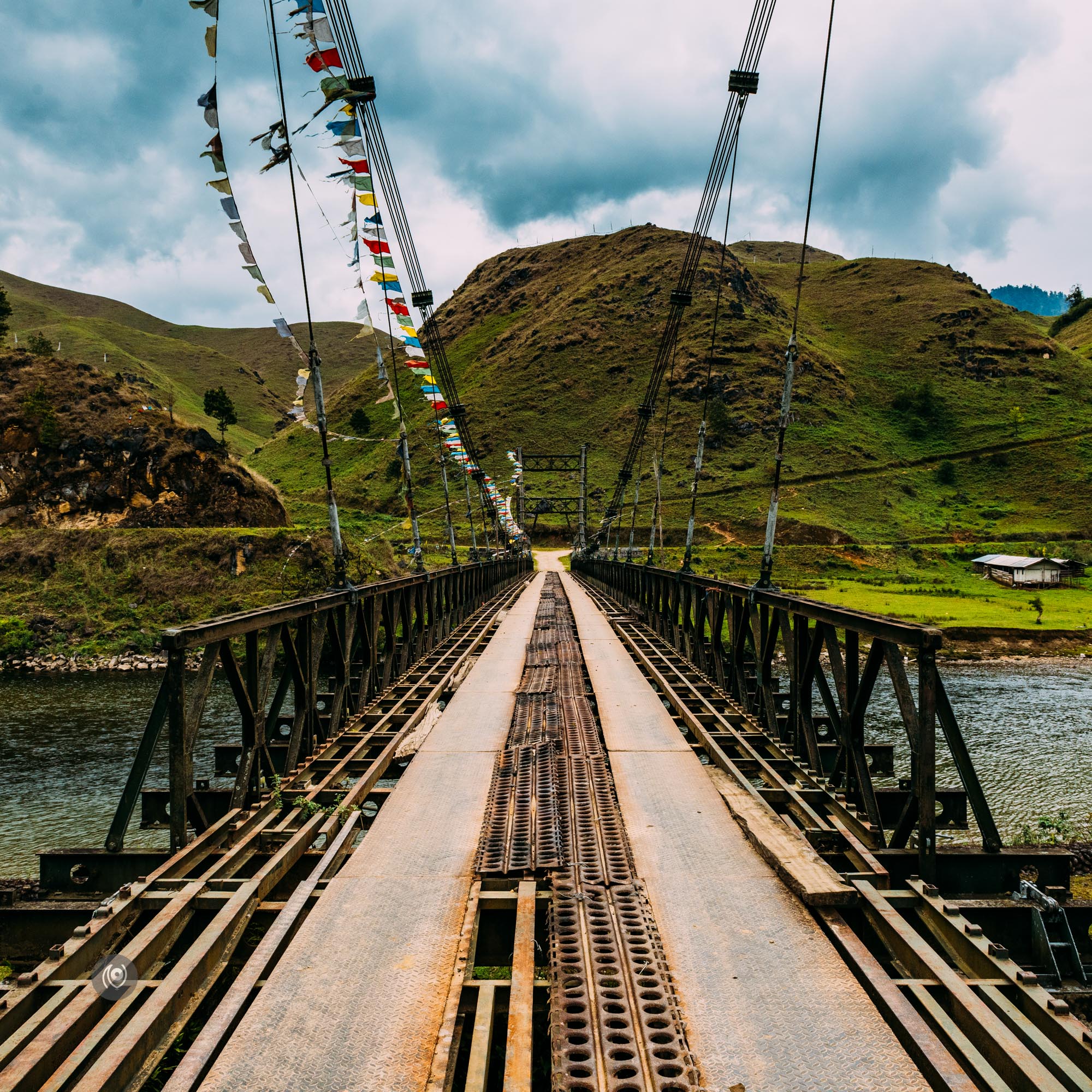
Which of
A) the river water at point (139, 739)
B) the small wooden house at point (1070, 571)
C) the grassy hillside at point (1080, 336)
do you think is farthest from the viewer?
the grassy hillside at point (1080, 336)

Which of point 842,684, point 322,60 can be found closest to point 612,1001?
point 842,684

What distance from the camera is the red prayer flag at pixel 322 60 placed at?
6.98m

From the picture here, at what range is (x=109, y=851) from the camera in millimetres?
4113

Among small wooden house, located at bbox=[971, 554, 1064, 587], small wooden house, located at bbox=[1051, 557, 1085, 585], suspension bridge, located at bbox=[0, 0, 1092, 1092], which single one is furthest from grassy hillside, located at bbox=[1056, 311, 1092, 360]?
suspension bridge, located at bbox=[0, 0, 1092, 1092]

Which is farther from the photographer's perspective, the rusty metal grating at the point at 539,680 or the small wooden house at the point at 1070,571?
the small wooden house at the point at 1070,571

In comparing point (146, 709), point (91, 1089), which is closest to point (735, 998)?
point (91, 1089)

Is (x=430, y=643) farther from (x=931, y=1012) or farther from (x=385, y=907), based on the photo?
(x=931, y=1012)

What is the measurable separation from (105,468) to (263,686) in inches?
1363

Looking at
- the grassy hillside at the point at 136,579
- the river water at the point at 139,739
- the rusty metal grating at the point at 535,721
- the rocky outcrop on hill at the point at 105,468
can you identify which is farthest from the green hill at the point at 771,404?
the rusty metal grating at the point at 535,721

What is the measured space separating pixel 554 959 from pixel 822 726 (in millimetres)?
6403

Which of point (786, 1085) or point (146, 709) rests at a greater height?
point (786, 1085)

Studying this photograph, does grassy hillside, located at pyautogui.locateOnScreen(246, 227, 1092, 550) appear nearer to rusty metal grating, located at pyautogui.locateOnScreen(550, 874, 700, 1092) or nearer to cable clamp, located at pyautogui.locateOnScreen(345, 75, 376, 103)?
cable clamp, located at pyautogui.locateOnScreen(345, 75, 376, 103)

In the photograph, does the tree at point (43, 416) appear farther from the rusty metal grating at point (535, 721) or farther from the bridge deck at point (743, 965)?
the bridge deck at point (743, 965)

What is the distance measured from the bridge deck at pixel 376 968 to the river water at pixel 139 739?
7289 mm
